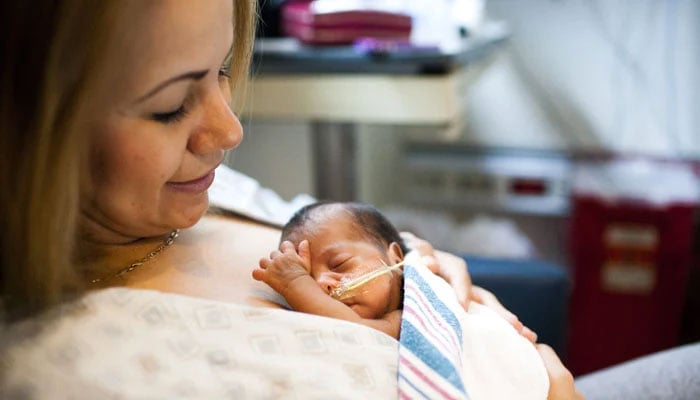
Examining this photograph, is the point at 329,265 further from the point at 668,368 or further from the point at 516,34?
the point at 516,34

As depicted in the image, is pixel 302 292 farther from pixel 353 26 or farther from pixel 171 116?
pixel 353 26

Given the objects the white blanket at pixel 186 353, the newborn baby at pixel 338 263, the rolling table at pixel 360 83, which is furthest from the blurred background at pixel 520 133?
the white blanket at pixel 186 353

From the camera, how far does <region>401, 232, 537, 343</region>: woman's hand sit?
0.88 m

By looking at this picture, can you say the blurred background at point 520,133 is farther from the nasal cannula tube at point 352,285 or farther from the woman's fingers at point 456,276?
the nasal cannula tube at point 352,285

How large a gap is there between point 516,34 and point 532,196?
→ 20.7 inches

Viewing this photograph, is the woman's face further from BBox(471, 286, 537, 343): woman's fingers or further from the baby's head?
BBox(471, 286, 537, 343): woman's fingers

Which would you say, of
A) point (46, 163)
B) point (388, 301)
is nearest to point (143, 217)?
point (46, 163)

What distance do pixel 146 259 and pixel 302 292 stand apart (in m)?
0.21

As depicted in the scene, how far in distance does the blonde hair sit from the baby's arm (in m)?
0.20

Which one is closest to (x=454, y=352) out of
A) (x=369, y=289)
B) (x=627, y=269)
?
(x=369, y=289)

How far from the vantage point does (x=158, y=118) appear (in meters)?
0.71

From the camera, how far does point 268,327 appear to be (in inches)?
28.0

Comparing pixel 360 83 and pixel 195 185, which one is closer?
pixel 195 185

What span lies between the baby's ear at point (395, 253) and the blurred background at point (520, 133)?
67 cm
